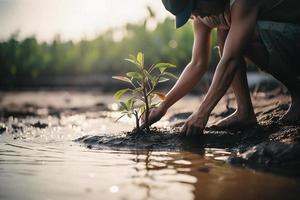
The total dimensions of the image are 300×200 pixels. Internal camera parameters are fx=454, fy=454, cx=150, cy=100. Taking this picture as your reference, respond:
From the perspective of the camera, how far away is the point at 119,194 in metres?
1.52

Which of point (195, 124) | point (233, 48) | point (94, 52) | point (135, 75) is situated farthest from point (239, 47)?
point (94, 52)

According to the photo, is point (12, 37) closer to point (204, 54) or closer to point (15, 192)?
point (204, 54)

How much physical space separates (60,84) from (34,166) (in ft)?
25.5

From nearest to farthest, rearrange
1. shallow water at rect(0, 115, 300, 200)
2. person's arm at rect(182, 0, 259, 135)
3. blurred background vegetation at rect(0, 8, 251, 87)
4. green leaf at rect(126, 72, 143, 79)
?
shallow water at rect(0, 115, 300, 200), person's arm at rect(182, 0, 259, 135), green leaf at rect(126, 72, 143, 79), blurred background vegetation at rect(0, 8, 251, 87)

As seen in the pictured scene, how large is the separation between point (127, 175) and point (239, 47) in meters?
1.04

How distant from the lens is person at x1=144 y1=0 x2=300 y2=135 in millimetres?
2461

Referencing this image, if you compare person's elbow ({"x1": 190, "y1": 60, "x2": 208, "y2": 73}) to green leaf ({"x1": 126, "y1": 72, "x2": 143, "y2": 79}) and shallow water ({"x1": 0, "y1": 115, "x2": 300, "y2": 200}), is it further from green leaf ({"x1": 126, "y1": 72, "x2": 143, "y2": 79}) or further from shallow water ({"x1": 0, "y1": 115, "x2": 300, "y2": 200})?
shallow water ({"x1": 0, "y1": 115, "x2": 300, "y2": 200})

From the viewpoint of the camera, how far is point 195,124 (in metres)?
2.53

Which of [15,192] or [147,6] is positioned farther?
[147,6]

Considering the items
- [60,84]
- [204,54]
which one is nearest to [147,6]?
[60,84]

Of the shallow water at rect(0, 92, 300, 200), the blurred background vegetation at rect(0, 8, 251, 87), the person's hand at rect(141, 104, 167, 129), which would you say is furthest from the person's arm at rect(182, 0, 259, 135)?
the blurred background vegetation at rect(0, 8, 251, 87)

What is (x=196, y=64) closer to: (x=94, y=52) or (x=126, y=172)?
(x=126, y=172)

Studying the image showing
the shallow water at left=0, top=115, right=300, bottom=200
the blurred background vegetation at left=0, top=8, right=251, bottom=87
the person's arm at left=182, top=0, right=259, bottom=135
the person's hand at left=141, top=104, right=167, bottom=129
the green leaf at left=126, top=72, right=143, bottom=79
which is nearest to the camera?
the shallow water at left=0, top=115, right=300, bottom=200

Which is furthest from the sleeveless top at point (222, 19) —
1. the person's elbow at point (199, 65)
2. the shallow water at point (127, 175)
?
the shallow water at point (127, 175)
